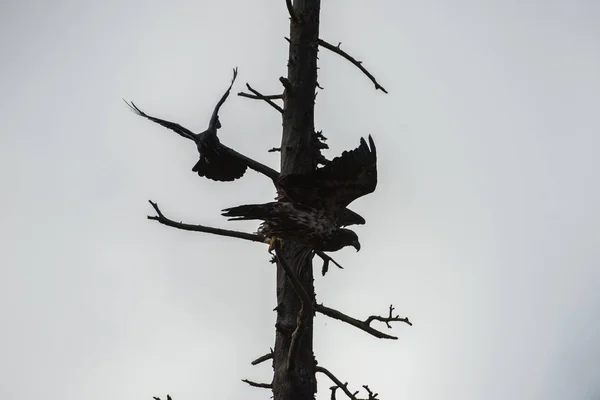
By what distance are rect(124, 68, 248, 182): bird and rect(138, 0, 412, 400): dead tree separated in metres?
0.10

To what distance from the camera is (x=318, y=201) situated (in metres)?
5.13

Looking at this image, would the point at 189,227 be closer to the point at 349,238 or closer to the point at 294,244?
the point at 294,244

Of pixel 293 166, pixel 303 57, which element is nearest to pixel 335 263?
pixel 293 166

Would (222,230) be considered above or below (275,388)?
above

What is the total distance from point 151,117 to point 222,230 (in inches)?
38.7

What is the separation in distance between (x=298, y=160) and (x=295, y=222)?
48 cm

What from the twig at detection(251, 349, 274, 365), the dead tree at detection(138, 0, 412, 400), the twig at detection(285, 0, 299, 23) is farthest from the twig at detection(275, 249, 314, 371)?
the twig at detection(285, 0, 299, 23)

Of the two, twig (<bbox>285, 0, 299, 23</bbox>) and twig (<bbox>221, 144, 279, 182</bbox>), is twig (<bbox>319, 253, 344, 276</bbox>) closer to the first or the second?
twig (<bbox>221, 144, 279, 182</bbox>)

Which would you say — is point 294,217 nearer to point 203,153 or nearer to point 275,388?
point 203,153

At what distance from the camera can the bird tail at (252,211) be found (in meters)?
4.85

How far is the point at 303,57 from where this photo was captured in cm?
528

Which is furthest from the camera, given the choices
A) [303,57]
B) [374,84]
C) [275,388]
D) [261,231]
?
[374,84]

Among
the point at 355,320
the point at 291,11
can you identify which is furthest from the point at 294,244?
the point at 291,11

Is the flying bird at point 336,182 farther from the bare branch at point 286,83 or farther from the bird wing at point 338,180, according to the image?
the bare branch at point 286,83
